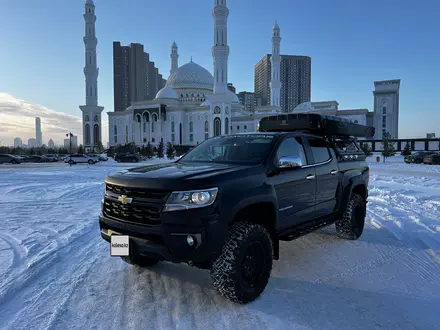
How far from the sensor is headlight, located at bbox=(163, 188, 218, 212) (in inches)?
129

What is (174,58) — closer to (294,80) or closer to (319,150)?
(294,80)

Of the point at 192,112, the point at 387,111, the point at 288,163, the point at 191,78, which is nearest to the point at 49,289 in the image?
the point at 288,163

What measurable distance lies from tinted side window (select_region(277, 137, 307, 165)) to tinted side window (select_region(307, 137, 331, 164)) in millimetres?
335

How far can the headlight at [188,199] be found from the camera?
129 inches

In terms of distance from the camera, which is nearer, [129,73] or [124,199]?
[124,199]

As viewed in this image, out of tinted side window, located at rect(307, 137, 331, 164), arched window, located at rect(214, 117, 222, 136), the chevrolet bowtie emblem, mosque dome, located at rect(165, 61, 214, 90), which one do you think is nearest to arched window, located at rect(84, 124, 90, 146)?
mosque dome, located at rect(165, 61, 214, 90)

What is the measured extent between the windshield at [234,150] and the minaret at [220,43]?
6601 centimetres

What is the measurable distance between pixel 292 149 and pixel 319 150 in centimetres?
82

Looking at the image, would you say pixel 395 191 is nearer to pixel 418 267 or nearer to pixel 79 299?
pixel 418 267

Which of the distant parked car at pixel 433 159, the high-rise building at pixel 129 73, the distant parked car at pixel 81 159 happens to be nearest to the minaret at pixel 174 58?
the high-rise building at pixel 129 73

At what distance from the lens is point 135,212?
11.6 feet

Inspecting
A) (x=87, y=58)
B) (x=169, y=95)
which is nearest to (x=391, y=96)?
(x=169, y=95)

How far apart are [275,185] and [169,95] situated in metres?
95.1

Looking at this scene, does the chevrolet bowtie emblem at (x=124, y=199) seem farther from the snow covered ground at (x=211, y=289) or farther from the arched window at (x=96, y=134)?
the arched window at (x=96, y=134)
